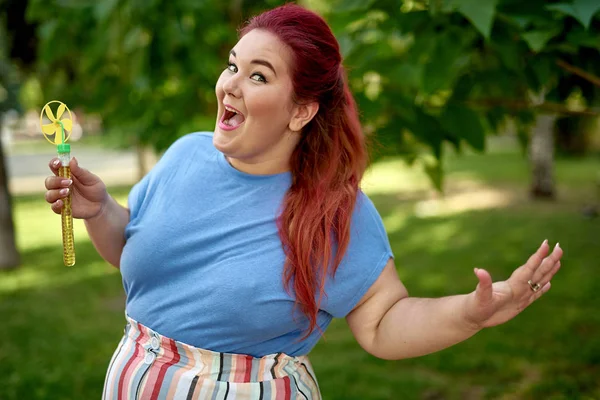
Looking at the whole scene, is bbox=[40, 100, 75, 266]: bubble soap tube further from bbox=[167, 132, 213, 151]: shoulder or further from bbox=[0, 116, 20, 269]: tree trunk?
bbox=[0, 116, 20, 269]: tree trunk

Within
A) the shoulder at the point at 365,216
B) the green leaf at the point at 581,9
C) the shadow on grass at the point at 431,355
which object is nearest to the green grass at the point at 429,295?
the shadow on grass at the point at 431,355

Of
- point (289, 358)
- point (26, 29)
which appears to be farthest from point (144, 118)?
point (26, 29)

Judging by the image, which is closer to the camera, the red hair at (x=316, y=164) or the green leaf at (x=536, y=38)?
the red hair at (x=316, y=164)

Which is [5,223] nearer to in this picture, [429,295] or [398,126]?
[429,295]

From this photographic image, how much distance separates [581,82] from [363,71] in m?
0.86

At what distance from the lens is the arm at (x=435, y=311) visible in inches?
58.0

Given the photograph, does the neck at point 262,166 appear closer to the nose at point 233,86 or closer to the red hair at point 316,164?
the red hair at point 316,164

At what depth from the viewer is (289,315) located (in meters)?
1.61

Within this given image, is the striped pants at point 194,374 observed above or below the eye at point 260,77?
below

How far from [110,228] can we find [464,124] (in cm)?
124

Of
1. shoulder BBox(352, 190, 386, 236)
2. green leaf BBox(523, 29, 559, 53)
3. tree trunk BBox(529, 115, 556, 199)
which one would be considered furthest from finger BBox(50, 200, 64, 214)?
tree trunk BBox(529, 115, 556, 199)

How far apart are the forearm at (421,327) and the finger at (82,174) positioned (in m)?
0.76

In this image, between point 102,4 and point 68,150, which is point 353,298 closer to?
point 68,150

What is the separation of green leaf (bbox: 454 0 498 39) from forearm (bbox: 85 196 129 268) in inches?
39.7
